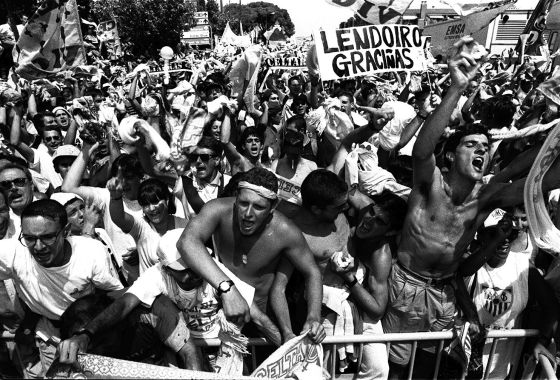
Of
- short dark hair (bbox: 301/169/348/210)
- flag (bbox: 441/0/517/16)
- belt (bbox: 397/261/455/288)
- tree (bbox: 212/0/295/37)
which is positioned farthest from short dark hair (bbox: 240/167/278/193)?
tree (bbox: 212/0/295/37)

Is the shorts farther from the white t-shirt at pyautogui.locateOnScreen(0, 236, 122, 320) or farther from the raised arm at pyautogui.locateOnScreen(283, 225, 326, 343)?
the white t-shirt at pyautogui.locateOnScreen(0, 236, 122, 320)

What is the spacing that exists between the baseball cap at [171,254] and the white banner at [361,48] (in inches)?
158

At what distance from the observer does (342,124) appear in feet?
14.0

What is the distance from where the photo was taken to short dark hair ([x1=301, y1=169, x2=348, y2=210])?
9.10ft

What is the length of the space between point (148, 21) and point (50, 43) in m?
29.9

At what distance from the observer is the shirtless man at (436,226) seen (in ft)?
8.63

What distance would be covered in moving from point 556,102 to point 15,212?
368cm

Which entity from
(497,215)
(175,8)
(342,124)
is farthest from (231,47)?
(175,8)

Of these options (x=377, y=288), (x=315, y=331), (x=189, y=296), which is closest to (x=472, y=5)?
(x=377, y=288)

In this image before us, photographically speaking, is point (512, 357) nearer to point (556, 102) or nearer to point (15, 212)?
point (556, 102)

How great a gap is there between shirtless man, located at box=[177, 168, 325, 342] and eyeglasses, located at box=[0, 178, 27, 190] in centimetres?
165

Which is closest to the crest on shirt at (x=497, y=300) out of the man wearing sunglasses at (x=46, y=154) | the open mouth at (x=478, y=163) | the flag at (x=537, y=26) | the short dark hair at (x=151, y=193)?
the open mouth at (x=478, y=163)

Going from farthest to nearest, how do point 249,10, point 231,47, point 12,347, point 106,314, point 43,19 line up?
point 249,10
point 231,47
point 43,19
point 12,347
point 106,314

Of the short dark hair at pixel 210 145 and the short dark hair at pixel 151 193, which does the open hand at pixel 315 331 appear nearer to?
the short dark hair at pixel 151 193
